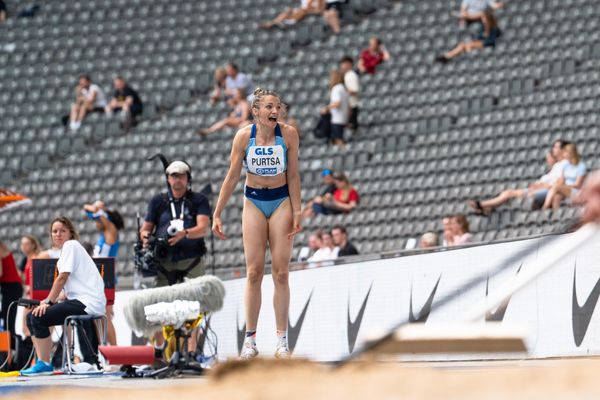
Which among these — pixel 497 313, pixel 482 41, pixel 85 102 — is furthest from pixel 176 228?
pixel 85 102

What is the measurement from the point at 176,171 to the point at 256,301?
2.09 m

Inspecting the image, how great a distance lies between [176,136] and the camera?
72.6ft

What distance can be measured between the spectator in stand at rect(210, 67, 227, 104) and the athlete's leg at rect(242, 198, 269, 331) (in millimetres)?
12843

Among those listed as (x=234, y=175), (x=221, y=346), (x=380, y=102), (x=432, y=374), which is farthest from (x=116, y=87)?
(x=432, y=374)

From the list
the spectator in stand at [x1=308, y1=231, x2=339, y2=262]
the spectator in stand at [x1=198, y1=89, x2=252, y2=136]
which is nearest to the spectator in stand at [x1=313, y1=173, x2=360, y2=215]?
the spectator in stand at [x1=308, y1=231, x2=339, y2=262]

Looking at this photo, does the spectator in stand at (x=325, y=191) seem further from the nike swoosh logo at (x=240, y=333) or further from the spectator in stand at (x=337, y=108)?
the nike swoosh logo at (x=240, y=333)

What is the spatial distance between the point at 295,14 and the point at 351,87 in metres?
4.71

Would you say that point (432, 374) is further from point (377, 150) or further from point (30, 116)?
point (30, 116)

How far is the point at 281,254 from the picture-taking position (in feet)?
31.8

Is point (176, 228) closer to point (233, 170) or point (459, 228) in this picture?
point (233, 170)

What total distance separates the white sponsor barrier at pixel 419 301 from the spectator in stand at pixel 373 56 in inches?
333

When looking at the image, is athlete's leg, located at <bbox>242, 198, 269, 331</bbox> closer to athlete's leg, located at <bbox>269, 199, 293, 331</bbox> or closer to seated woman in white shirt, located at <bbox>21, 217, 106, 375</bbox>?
athlete's leg, located at <bbox>269, 199, 293, 331</bbox>

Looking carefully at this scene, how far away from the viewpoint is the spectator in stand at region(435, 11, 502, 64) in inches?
792

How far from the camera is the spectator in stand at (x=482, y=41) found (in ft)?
66.0
